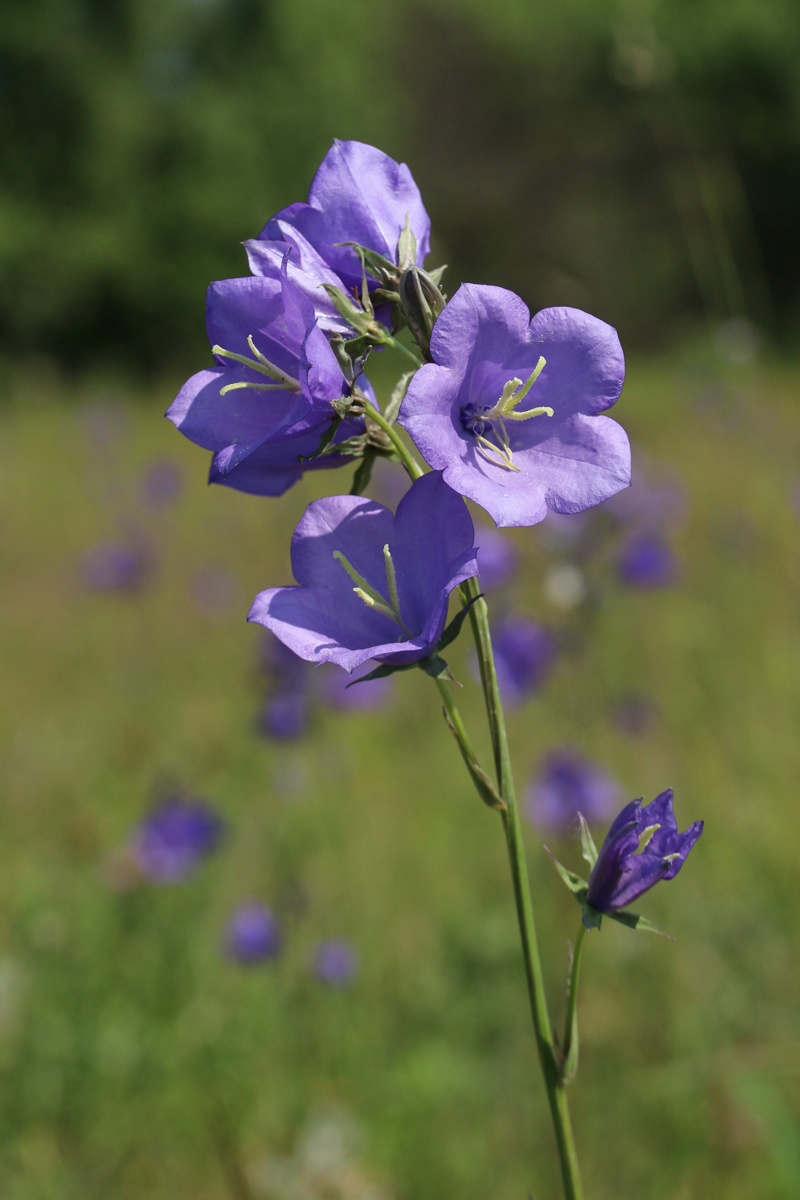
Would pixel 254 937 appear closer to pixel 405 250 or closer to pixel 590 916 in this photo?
pixel 590 916

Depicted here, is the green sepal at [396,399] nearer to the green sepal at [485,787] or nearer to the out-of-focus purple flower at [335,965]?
the green sepal at [485,787]

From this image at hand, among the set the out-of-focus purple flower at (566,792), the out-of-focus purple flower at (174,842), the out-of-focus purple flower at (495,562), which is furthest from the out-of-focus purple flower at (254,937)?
the out-of-focus purple flower at (495,562)

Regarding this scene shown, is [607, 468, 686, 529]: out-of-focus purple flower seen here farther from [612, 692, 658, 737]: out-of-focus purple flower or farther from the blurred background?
[612, 692, 658, 737]: out-of-focus purple flower

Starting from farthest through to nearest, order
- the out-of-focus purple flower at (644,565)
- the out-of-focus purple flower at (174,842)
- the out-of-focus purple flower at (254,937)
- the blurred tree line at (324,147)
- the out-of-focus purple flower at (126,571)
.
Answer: the blurred tree line at (324,147) → the out-of-focus purple flower at (126,571) → the out-of-focus purple flower at (644,565) → the out-of-focus purple flower at (174,842) → the out-of-focus purple flower at (254,937)

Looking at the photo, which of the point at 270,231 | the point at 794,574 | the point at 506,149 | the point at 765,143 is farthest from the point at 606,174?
the point at 270,231

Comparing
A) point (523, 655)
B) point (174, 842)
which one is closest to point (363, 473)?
point (523, 655)

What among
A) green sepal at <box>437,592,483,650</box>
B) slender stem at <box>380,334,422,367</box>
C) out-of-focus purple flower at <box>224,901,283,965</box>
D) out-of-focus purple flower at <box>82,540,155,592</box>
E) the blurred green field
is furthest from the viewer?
out-of-focus purple flower at <box>82,540,155,592</box>

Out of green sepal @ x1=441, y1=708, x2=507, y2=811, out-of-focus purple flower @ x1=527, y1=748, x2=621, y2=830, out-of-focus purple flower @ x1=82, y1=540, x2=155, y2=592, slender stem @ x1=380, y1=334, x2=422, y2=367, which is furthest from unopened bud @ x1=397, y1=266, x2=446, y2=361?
out-of-focus purple flower @ x1=82, y1=540, x2=155, y2=592
